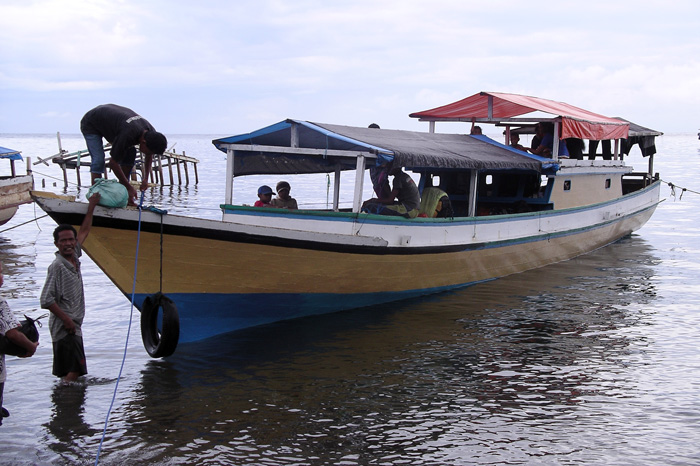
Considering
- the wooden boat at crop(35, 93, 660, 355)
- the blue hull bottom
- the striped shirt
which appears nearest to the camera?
the striped shirt

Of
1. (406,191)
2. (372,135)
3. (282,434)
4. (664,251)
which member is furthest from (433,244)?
(664,251)

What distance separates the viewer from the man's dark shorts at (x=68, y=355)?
6.50 metres

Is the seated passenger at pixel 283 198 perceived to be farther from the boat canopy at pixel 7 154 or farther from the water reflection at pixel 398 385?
the boat canopy at pixel 7 154

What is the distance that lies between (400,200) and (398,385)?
3.98 meters

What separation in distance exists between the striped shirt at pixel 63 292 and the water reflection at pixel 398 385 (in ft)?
3.27

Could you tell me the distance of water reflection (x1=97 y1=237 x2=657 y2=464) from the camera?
5.84 meters

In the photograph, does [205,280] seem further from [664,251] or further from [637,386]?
[664,251]

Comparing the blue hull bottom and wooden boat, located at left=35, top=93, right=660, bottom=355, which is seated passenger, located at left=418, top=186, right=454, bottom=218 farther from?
the blue hull bottom

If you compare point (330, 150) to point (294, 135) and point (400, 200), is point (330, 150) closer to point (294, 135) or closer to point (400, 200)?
point (294, 135)

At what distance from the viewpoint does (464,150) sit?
1178 centimetres

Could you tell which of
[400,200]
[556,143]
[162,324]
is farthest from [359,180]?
[556,143]

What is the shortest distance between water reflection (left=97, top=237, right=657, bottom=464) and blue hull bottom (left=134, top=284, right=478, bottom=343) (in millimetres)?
172

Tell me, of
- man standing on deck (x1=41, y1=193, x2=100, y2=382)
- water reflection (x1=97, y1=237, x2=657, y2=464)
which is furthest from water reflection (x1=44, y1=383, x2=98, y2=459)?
water reflection (x1=97, y1=237, x2=657, y2=464)

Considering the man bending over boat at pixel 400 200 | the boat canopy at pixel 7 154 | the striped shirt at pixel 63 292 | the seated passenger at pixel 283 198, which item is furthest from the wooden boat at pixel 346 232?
the boat canopy at pixel 7 154
